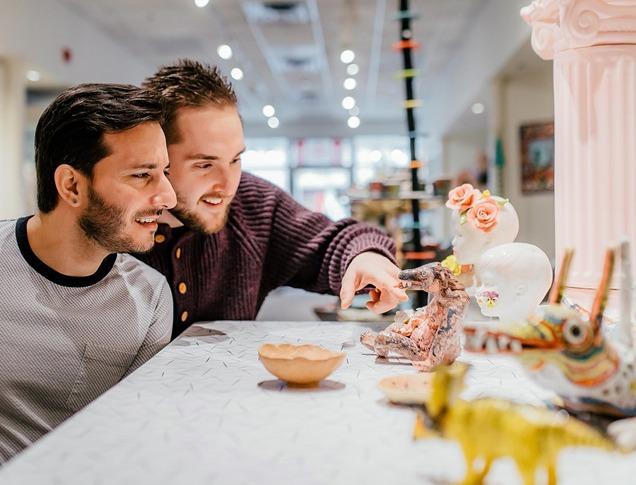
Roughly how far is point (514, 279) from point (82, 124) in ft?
2.89

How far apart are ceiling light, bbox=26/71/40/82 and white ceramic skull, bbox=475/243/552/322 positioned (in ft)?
19.0

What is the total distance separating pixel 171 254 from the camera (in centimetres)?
164

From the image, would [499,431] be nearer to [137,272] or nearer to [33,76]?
[137,272]

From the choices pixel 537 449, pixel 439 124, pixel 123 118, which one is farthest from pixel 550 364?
pixel 439 124

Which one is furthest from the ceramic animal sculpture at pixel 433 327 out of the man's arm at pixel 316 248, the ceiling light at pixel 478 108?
the ceiling light at pixel 478 108

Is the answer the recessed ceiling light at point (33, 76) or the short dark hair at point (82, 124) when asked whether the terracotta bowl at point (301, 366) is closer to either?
the short dark hair at point (82, 124)

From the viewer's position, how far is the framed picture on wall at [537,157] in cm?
624

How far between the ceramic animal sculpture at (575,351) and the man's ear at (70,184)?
880 millimetres

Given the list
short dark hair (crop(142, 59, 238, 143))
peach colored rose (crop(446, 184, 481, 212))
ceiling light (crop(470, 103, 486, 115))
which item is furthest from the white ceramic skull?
ceiling light (crop(470, 103, 486, 115))

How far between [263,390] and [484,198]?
750 mm

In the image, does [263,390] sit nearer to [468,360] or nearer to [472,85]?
[468,360]

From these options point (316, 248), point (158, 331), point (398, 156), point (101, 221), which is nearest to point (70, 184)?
point (101, 221)

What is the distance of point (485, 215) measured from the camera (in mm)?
1438

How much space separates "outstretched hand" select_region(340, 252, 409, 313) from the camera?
4.35ft
